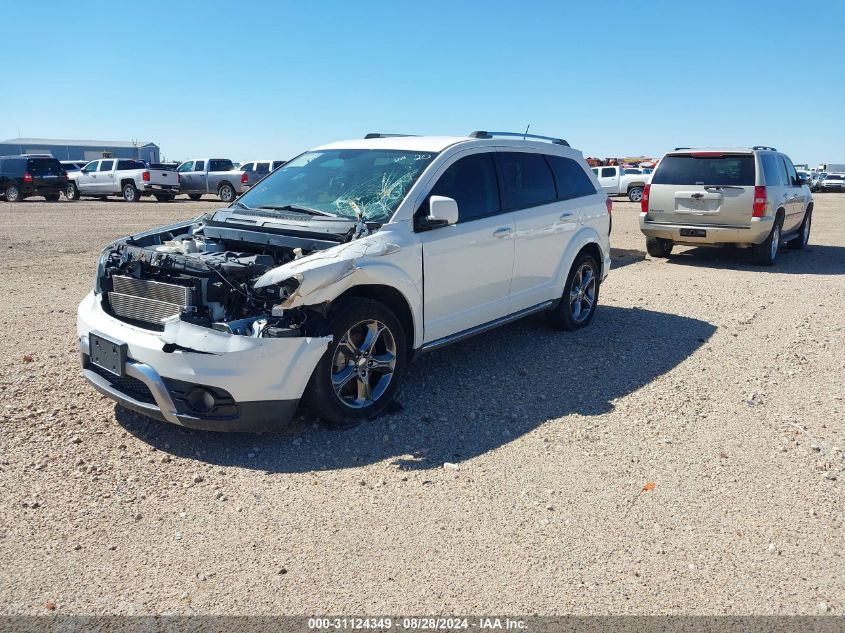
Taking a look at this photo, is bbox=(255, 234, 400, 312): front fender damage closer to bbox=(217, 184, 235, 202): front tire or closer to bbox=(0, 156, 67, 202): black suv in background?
bbox=(217, 184, 235, 202): front tire

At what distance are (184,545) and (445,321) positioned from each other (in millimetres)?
2647


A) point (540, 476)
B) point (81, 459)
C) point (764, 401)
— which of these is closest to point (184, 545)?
point (81, 459)

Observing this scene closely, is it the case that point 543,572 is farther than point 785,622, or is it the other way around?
point 543,572

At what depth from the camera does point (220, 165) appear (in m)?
30.2

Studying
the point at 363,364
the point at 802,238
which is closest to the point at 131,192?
the point at 802,238

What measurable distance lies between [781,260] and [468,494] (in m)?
11.4

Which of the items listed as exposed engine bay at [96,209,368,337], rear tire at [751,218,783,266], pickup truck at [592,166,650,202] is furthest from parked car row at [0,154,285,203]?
exposed engine bay at [96,209,368,337]

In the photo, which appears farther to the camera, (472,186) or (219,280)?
(472,186)

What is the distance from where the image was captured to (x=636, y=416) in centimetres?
508

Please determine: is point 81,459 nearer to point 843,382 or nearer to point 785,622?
point 785,622

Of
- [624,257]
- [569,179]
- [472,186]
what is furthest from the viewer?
[624,257]

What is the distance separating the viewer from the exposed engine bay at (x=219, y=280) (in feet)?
14.3

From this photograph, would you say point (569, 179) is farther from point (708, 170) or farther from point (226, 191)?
point (226, 191)

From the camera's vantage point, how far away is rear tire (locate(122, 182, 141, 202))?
28.9 meters
